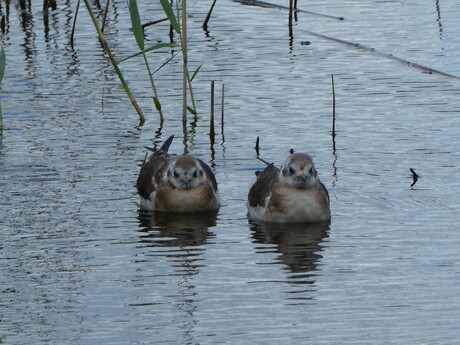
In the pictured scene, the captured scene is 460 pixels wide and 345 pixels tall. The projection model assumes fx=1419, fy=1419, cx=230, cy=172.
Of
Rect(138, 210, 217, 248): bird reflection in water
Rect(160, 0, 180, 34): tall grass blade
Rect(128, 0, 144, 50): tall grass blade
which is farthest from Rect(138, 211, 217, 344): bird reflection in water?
Rect(160, 0, 180, 34): tall grass blade

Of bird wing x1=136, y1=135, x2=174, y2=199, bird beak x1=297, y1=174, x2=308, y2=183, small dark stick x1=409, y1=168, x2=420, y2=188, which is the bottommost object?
small dark stick x1=409, y1=168, x2=420, y2=188

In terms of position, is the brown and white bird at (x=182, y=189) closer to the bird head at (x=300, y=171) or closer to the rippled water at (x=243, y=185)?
the rippled water at (x=243, y=185)

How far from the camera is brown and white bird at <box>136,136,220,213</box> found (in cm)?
1277

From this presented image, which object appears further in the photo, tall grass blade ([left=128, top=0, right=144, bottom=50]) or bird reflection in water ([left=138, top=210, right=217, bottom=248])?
tall grass blade ([left=128, top=0, right=144, bottom=50])

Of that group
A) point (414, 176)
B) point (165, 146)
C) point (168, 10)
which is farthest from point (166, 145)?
point (414, 176)

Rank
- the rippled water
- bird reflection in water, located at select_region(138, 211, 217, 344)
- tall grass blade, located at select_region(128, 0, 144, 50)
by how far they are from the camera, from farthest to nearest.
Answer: tall grass blade, located at select_region(128, 0, 144, 50)
bird reflection in water, located at select_region(138, 211, 217, 344)
the rippled water

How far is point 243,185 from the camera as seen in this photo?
1357 cm

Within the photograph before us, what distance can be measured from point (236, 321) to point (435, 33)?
36.0ft

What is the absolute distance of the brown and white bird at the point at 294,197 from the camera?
12.3 m

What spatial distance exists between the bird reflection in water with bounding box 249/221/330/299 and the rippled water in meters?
0.03

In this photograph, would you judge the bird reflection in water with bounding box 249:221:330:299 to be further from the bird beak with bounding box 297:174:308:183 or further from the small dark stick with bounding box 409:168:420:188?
the small dark stick with bounding box 409:168:420:188

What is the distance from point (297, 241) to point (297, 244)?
12cm

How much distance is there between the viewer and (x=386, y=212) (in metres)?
12.4

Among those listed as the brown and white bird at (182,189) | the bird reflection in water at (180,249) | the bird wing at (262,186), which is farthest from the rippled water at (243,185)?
the bird wing at (262,186)
